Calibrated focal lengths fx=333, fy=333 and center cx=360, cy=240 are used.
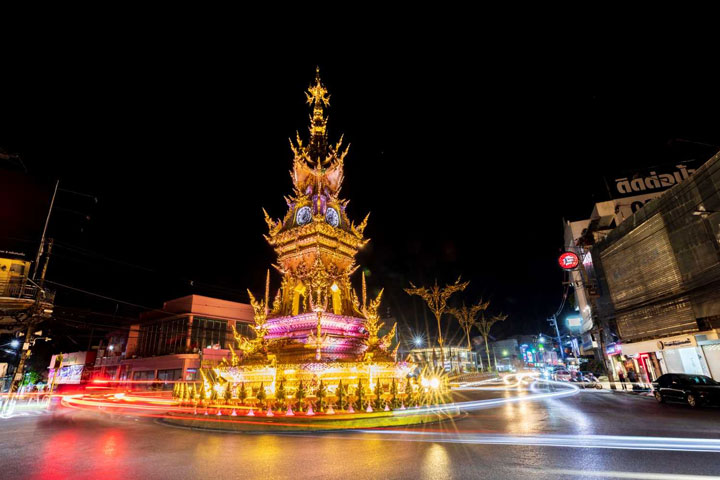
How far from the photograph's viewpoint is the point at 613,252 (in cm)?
2717

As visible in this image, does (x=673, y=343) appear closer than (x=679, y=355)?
Yes

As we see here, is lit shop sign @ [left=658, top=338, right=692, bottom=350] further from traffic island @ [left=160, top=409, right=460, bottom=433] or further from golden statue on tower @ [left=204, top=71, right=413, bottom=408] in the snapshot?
traffic island @ [left=160, top=409, right=460, bottom=433]

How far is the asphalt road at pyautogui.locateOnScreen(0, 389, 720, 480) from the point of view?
5.50 metres

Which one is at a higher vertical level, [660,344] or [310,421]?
[660,344]

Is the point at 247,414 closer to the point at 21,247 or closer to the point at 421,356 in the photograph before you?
the point at 21,247

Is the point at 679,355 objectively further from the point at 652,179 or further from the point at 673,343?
the point at 652,179

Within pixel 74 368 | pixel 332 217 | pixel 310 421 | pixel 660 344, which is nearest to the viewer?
pixel 310 421

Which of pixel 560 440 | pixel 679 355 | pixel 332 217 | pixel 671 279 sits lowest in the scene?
pixel 560 440

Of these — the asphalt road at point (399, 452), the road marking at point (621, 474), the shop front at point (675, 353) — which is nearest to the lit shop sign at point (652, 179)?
the shop front at point (675, 353)

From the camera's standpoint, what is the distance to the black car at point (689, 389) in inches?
550

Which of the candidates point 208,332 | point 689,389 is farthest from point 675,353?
point 208,332

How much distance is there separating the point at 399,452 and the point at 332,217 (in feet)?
41.2

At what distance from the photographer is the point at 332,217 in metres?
17.9

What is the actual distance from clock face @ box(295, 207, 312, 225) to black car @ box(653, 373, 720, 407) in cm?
1888
